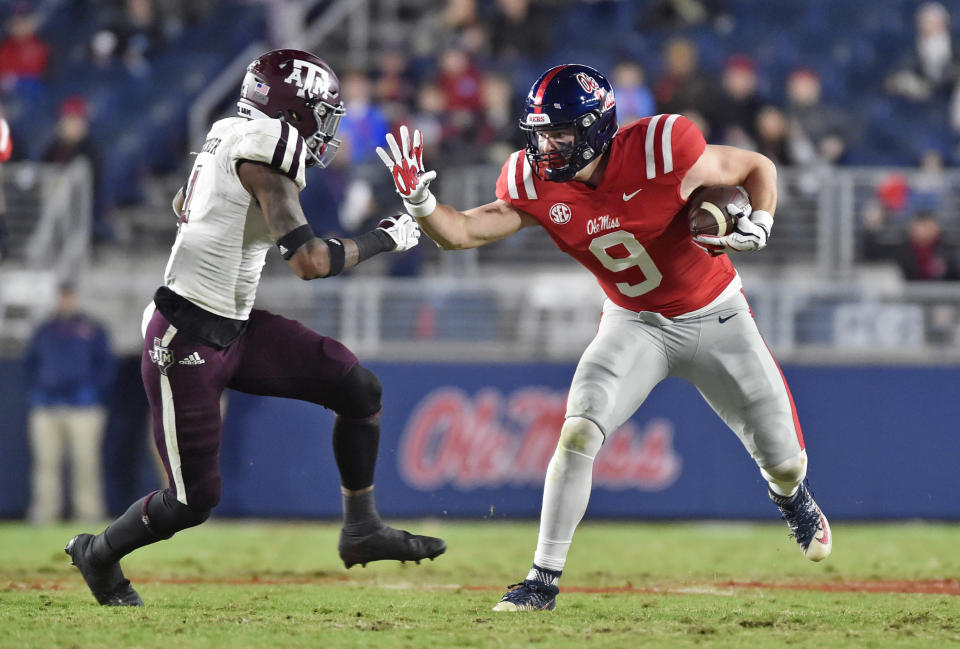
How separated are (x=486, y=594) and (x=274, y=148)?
242cm

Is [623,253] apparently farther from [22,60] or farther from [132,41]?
[22,60]

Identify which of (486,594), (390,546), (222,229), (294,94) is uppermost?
(294,94)

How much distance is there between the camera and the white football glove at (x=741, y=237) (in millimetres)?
5438

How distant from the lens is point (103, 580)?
18.9 feet

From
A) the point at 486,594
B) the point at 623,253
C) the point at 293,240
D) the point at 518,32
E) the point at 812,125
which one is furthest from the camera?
the point at 518,32

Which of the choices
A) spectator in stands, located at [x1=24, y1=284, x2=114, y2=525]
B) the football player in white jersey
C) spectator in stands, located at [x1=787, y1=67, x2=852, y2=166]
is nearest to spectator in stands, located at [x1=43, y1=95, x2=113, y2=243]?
spectator in stands, located at [x1=24, y1=284, x2=114, y2=525]

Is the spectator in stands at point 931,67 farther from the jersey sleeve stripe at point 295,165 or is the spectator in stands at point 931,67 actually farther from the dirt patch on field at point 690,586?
the jersey sleeve stripe at point 295,165

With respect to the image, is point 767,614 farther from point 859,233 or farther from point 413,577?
point 859,233

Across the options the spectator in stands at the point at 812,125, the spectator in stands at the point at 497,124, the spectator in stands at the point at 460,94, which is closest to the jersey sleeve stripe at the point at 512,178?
the spectator in stands at the point at 497,124

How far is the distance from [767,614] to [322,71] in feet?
9.48

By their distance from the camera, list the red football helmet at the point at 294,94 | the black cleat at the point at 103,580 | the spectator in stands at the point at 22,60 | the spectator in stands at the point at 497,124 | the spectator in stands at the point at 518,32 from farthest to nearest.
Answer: the spectator in stands at the point at 22,60 → the spectator in stands at the point at 518,32 → the spectator in stands at the point at 497,124 → the black cleat at the point at 103,580 → the red football helmet at the point at 294,94

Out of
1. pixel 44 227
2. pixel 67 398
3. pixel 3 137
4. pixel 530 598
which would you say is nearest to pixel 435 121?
pixel 44 227

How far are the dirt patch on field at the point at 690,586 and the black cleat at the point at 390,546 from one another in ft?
3.02

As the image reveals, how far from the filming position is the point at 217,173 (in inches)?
214
